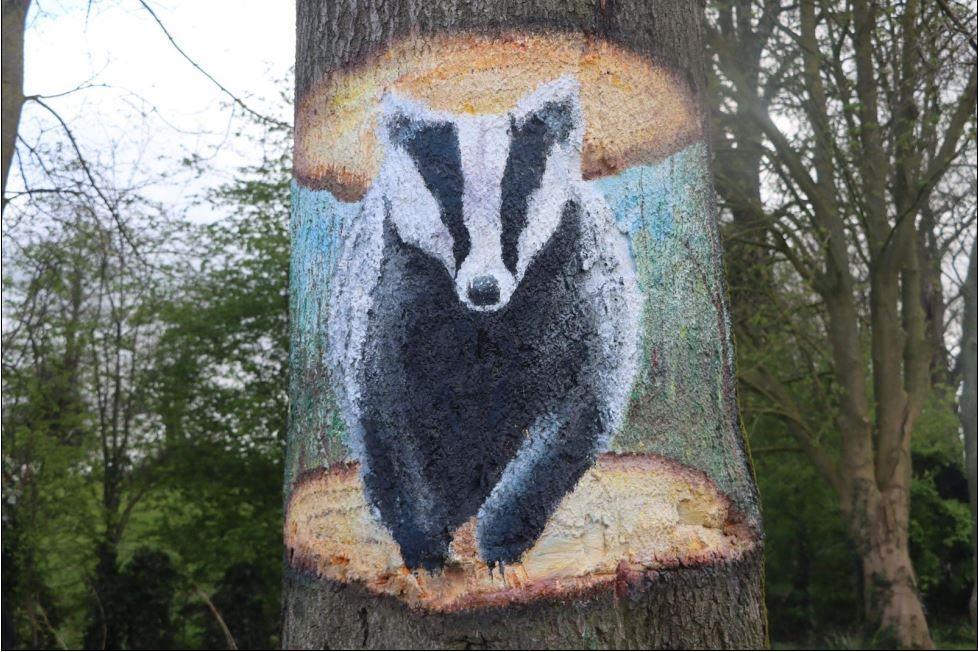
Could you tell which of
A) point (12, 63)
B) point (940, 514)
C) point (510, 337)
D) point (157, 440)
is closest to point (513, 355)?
point (510, 337)

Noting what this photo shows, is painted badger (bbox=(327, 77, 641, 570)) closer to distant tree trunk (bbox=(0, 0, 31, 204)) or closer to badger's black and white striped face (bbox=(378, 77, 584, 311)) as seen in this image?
badger's black and white striped face (bbox=(378, 77, 584, 311))

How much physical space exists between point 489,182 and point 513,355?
1.00ft

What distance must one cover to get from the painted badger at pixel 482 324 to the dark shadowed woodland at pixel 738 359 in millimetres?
7043

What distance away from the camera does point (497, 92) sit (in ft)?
5.22

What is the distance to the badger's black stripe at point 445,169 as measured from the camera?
1.58 meters

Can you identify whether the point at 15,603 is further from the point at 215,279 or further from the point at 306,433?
the point at 306,433

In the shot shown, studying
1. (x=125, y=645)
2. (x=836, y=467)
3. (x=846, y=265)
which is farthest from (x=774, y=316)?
(x=125, y=645)

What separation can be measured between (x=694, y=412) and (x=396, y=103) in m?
0.75

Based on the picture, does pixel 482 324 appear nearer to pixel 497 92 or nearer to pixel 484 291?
pixel 484 291

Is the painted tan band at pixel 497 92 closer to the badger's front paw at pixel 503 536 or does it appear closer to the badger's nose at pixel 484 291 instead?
the badger's nose at pixel 484 291

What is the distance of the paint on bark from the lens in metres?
1.51

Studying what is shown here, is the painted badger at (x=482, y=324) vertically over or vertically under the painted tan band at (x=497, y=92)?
under

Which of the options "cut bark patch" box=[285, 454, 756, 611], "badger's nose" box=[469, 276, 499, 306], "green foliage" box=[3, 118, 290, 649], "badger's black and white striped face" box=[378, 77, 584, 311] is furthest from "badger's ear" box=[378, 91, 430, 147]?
"green foliage" box=[3, 118, 290, 649]

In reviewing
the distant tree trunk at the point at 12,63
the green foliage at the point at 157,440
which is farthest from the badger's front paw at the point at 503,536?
the green foliage at the point at 157,440
